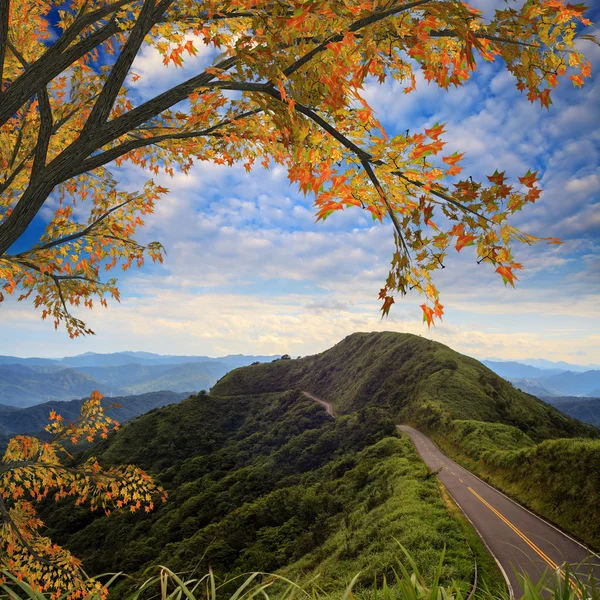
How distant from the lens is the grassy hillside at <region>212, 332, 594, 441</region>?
48.8m

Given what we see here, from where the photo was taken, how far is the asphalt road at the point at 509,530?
12758 millimetres

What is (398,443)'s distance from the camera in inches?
1339

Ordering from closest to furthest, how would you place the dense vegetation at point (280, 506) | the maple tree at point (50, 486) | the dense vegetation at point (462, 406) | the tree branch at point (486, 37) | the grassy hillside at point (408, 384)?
the tree branch at point (486, 37) < the maple tree at point (50, 486) < the dense vegetation at point (280, 506) < the dense vegetation at point (462, 406) < the grassy hillside at point (408, 384)

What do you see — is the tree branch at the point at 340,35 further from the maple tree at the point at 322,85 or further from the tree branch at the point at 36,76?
the tree branch at the point at 36,76

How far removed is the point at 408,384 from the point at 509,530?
49636 millimetres

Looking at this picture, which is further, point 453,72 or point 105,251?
point 105,251

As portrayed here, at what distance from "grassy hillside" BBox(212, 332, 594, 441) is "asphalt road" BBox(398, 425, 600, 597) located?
18.7 metres

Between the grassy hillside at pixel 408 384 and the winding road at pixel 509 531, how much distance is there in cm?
1882

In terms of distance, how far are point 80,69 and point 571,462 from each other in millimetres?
24231

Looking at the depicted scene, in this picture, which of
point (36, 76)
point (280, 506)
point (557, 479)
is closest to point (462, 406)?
point (280, 506)

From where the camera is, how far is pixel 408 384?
6381 cm

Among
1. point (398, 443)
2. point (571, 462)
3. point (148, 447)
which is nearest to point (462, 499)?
point (571, 462)

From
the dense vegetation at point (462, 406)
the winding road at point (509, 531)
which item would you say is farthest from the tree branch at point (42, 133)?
the dense vegetation at point (462, 406)

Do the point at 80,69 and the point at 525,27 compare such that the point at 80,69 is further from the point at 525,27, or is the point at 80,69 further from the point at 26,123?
the point at 525,27
